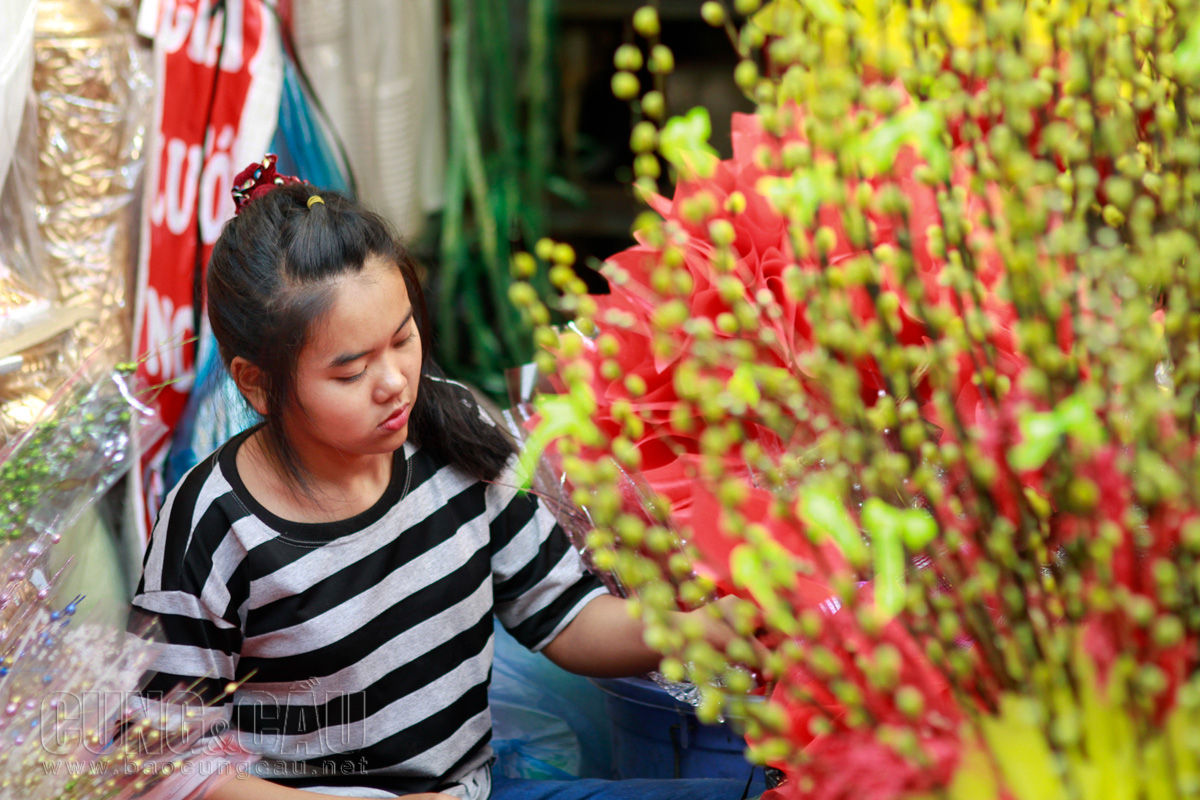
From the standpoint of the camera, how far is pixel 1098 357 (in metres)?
0.48

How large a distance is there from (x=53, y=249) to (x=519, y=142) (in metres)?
1.13

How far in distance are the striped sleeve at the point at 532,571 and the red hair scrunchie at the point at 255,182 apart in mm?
359

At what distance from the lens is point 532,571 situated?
116cm

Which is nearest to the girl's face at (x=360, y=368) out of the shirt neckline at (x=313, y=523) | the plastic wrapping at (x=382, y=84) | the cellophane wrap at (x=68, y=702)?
the shirt neckline at (x=313, y=523)

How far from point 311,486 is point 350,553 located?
0.24 ft

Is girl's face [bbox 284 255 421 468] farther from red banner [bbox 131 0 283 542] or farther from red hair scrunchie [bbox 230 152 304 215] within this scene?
red banner [bbox 131 0 283 542]

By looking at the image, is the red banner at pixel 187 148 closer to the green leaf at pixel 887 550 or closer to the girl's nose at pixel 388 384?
the girl's nose at pixel 388 384

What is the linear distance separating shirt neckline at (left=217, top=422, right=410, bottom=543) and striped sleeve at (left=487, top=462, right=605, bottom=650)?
10 centimetres

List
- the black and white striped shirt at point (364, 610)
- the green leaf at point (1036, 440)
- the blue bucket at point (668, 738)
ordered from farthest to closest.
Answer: the blue bucket at point (668, 738), the black and white striped shirt at point (364, 610), the green leaf at point (1036, 440)

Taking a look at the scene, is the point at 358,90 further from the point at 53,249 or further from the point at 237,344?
the point at 237,344

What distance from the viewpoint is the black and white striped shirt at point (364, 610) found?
101 cm

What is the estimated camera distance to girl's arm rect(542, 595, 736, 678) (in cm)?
106

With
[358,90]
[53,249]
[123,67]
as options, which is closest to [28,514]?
[53,249]

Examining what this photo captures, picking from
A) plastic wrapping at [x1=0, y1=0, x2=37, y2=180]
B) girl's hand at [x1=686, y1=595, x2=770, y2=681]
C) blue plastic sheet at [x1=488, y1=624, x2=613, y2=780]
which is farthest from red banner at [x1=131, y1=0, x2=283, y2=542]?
girl's hand at [x1=686, y1=595, x2=770, y2=681]
